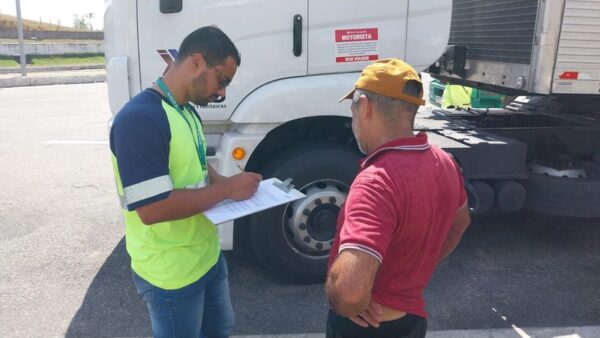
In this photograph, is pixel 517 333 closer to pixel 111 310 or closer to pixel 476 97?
pixel 111 310

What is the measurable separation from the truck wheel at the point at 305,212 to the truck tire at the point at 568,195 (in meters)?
1.53

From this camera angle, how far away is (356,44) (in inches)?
140

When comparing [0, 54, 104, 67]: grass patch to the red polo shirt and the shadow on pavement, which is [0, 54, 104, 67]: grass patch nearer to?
the shadow on pavement

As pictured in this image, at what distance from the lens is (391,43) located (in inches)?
141

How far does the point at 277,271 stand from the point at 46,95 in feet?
46.2

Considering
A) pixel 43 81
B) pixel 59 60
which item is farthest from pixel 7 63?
pixel 43 81

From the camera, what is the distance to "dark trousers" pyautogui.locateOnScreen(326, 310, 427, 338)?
66.8 inches

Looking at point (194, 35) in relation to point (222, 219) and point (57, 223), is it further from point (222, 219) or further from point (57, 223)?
point (57, 223)

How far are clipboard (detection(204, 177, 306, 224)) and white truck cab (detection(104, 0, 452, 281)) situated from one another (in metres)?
1.26

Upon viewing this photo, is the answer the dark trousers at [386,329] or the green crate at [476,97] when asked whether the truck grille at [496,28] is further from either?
the dark trousers at [386,329]

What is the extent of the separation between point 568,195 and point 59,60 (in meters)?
32.4

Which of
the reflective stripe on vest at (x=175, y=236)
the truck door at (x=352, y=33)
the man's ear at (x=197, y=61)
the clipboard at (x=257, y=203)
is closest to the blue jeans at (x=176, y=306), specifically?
the reflective stripe on vest at (x=175, y=236)

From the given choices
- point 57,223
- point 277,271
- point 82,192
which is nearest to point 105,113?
point 82,192

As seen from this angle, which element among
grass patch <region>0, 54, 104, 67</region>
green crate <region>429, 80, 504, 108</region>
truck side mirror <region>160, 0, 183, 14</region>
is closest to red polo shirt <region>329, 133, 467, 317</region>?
truck side mirror <region>160, 0, 183, 14</region>
